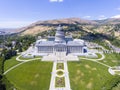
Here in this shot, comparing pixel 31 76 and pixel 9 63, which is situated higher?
pixel 9 63

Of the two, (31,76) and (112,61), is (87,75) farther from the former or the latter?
(112,61)

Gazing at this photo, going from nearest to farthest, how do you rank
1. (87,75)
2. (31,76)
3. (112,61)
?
(31,76)
(87,75)
(112,61)

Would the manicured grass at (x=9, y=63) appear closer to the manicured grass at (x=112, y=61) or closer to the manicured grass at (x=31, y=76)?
the manicured grass at (x=31, y=76)

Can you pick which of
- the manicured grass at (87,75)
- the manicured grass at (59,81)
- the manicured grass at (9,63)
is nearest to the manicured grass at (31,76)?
the manicured grass at (59,81)

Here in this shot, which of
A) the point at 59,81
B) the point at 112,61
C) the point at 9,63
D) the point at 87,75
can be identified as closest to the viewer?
the point at 59,81

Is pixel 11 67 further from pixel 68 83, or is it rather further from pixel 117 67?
pixel 117 67

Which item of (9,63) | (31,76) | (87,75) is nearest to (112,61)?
(87,75)

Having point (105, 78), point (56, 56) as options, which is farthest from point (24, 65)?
point (105, 78)
